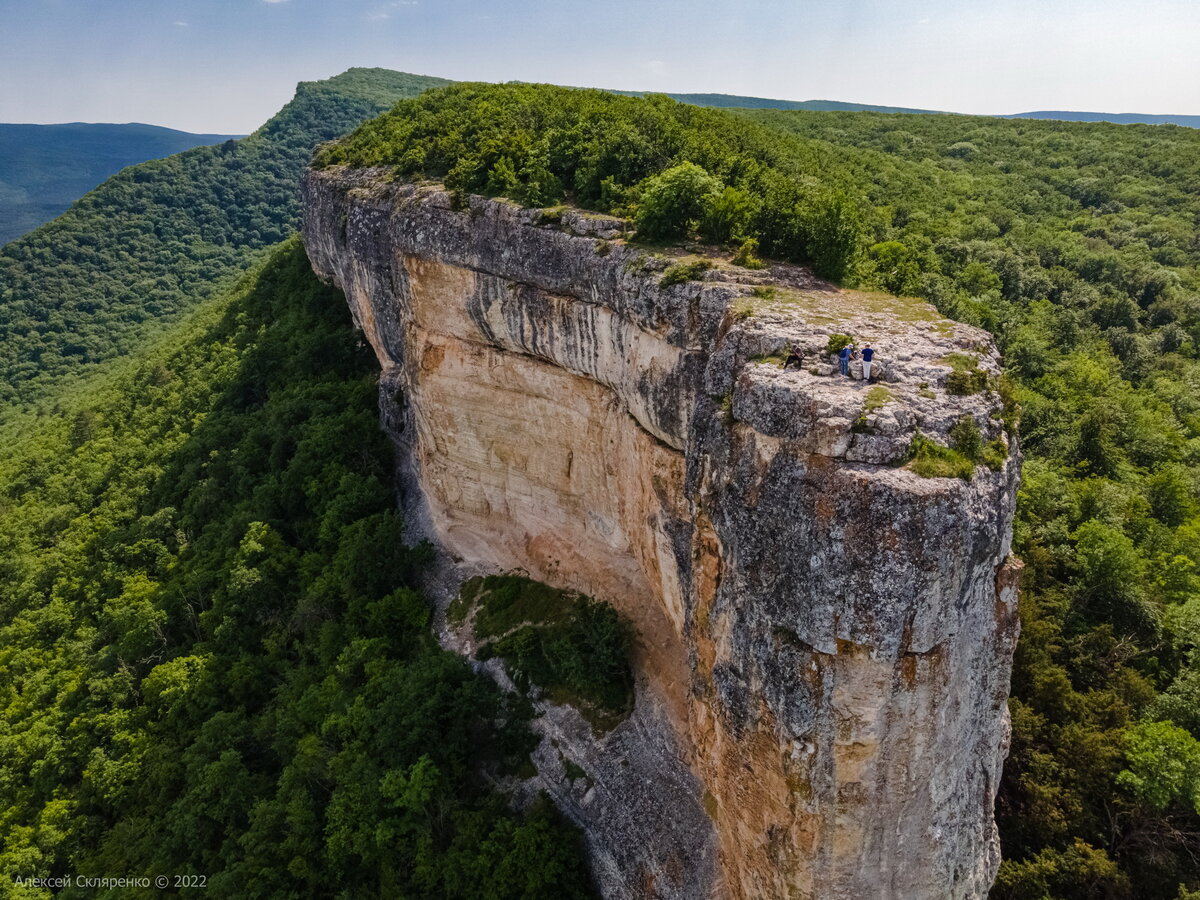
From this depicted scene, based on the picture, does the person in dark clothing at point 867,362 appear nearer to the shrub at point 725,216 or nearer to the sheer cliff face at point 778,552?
the sheer cliff face at point 778,552

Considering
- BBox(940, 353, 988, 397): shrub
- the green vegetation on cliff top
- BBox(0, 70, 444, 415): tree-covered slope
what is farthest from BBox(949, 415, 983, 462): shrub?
BBox(0, 70, 444, 415): tree-covered slope

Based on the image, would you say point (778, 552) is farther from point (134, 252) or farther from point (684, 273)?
point (134, 252)

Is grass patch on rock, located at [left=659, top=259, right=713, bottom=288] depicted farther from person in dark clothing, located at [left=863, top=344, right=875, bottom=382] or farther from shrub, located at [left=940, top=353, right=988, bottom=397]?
shrub, located at [left=940, top=353, right=988, bottom=397]

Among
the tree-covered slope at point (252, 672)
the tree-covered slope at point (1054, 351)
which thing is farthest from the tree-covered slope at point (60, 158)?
the tree-covered slope at point (1054, 351)

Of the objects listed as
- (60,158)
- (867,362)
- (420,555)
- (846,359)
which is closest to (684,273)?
(846,359)

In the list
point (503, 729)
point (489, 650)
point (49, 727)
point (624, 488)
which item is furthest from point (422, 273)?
point (49, 727)

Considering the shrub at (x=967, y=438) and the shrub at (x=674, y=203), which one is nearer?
the shrub at (x=967, y=438)
